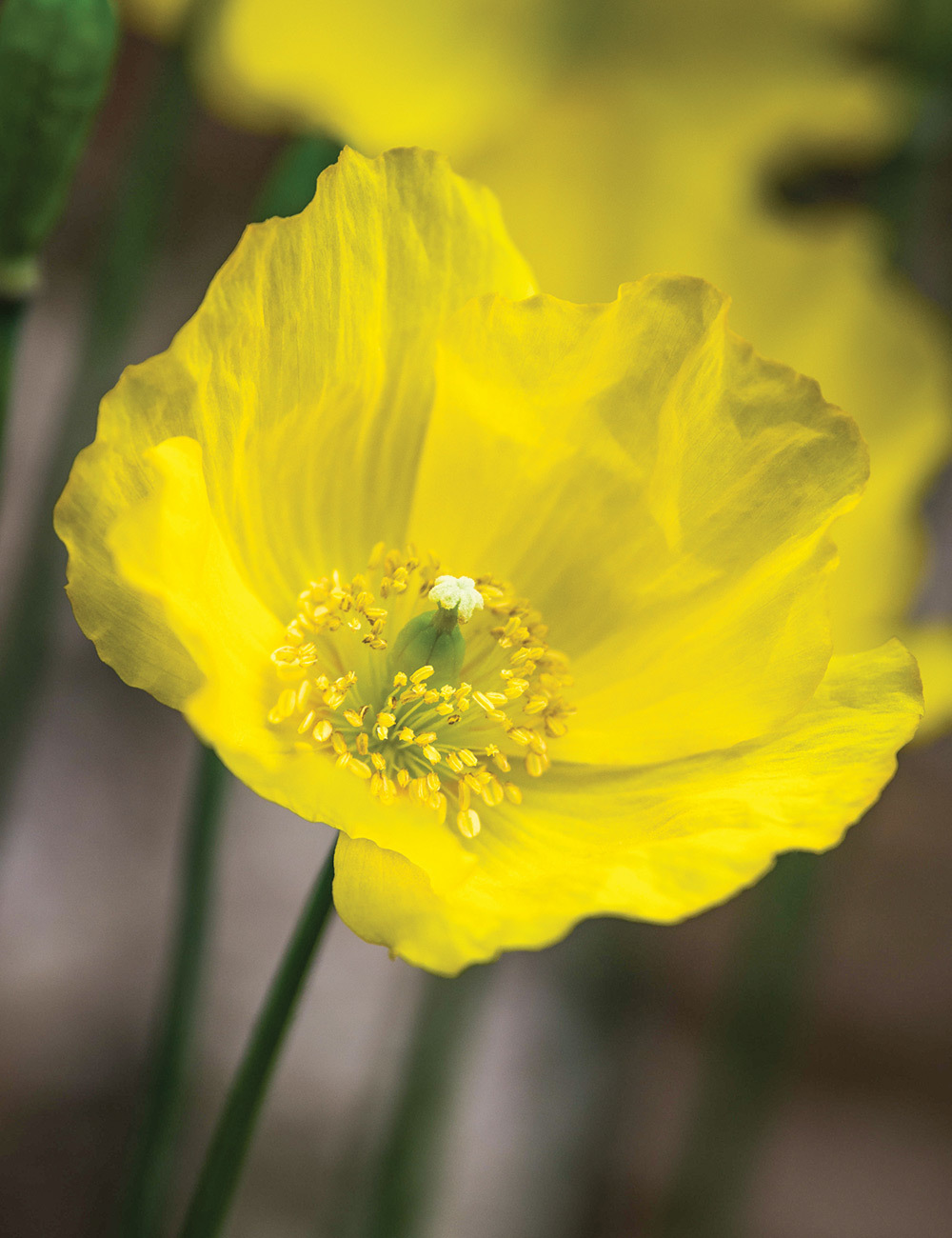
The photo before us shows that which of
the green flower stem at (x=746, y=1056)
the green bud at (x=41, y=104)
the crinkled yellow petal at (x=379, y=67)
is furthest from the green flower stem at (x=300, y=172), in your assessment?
the green flower stem at (x=746, y=1056)

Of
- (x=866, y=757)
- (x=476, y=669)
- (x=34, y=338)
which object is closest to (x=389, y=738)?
(x=476, y=669)

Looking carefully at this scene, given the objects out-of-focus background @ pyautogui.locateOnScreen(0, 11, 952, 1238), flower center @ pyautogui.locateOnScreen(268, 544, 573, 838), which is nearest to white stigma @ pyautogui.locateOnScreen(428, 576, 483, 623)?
flower center @ pyautogui.locateOnScreen(268, 544, 573, 838)

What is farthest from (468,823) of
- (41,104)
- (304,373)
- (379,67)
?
(379,67)

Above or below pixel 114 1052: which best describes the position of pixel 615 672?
above

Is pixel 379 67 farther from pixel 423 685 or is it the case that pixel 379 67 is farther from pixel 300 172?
pixel 423 685

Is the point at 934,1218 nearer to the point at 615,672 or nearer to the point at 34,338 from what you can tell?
the point at 615,672
